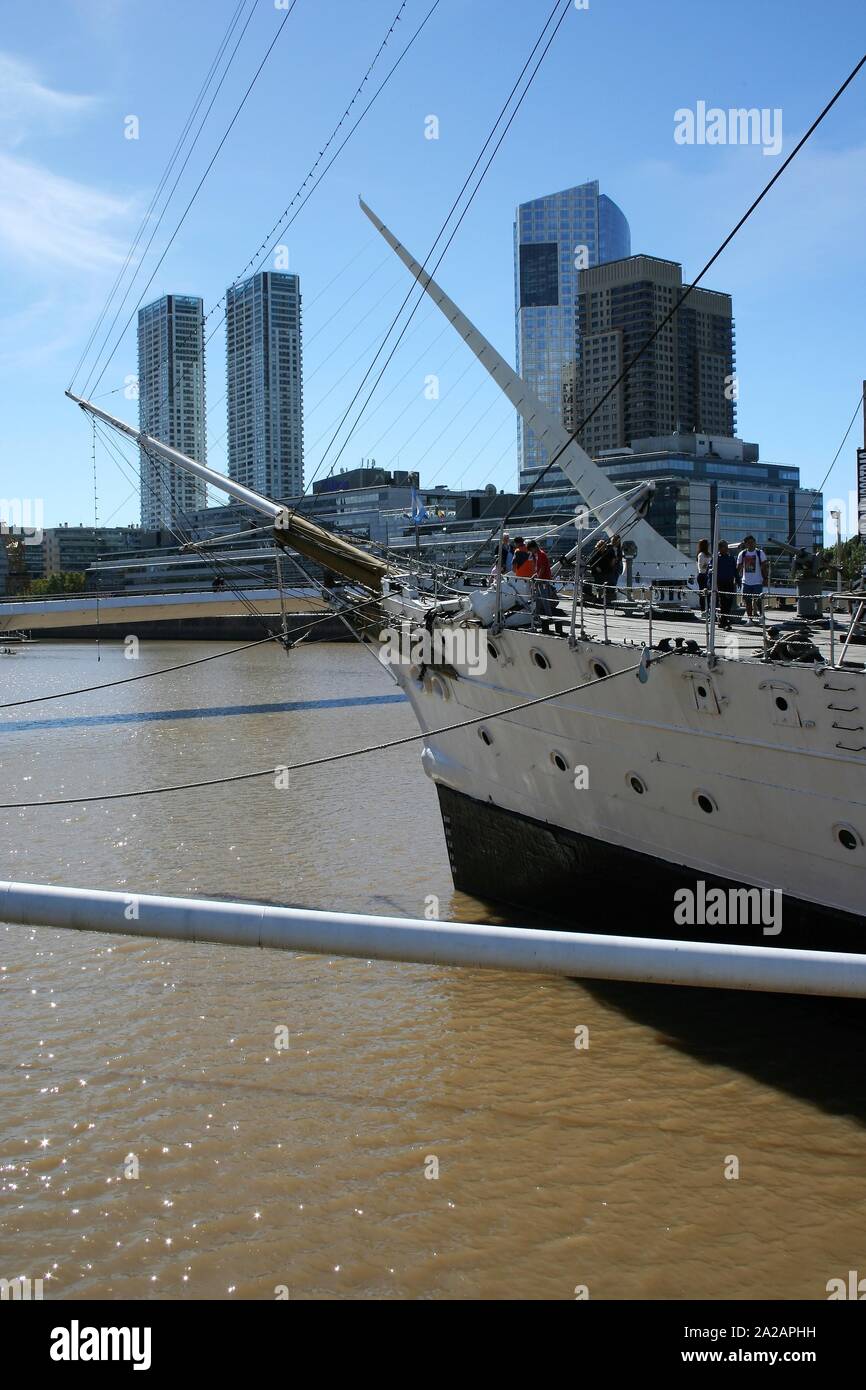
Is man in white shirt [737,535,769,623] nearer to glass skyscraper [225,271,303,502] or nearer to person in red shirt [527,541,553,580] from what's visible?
person in red shirt [527,541,553,580]

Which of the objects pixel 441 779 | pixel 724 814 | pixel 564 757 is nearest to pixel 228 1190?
Result: pixel 724 814

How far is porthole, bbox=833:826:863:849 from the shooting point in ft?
30.4

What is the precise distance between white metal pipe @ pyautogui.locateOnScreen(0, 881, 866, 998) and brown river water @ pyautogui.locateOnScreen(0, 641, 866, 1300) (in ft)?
10.0

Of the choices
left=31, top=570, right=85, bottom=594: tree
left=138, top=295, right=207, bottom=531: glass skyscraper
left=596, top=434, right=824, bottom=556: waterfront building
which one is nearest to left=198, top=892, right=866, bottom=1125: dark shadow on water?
left=138, top=295, right=207, bottom=531: glass skyscraper

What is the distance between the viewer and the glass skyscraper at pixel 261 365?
4597 cm

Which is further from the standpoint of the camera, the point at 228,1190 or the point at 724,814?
the point at 724,814

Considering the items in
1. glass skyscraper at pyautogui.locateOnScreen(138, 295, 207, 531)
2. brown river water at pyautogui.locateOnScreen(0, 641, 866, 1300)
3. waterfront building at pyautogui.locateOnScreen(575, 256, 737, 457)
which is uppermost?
waterfront building at pyautogui.locateOnScreen(575, 256, 737, 457)

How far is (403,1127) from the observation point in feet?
28.0

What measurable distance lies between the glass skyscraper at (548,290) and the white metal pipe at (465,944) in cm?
8760

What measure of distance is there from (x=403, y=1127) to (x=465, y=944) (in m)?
4.59

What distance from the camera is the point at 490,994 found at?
36.8 ft
